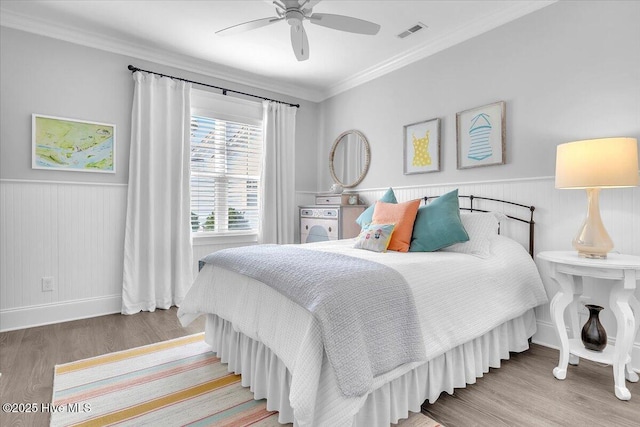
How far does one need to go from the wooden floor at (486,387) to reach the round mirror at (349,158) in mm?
2549

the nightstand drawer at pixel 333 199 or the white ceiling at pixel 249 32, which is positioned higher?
the white ceiling at pixel 249 32

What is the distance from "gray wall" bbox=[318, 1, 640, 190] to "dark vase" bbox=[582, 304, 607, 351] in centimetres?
105

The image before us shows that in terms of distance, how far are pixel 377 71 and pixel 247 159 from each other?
6.18 feet

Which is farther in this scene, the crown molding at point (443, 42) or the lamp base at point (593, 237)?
the crown molding at point (443, 42)

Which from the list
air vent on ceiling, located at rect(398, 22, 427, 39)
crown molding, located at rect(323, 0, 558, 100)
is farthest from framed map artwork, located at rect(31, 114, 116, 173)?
air vent on ceiling, located at rect(398, 22, 427, 39)

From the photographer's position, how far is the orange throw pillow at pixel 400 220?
2537mm

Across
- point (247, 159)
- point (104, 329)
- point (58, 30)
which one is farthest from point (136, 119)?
point (104, 329)

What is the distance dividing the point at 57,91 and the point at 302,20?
2.45 metres

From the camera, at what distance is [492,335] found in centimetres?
215

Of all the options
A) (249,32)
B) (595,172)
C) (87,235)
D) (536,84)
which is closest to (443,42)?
(536,84)

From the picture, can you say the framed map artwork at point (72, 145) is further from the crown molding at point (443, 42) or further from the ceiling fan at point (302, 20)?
the crown molding at point (443, 42)

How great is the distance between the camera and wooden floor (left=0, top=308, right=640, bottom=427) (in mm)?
1651

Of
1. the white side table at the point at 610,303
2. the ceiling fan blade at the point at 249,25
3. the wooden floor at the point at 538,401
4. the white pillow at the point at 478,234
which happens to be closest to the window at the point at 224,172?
the ceiling fan blade at the point at 249,25

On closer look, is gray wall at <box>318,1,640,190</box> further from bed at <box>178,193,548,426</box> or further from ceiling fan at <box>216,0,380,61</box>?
ceiling fan at <box>216,0,380,61</box>
